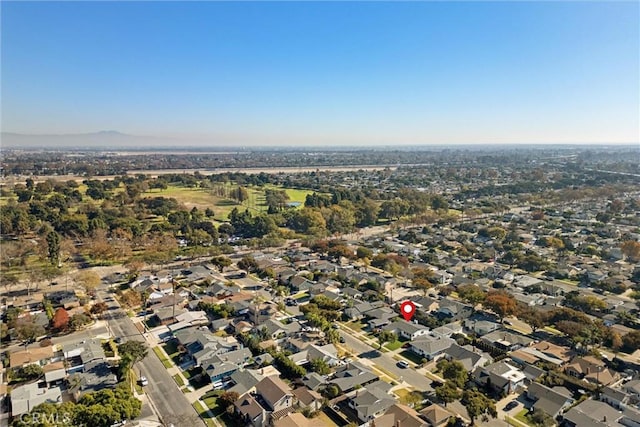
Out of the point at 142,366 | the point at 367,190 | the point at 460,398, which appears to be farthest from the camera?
the point at 367,190

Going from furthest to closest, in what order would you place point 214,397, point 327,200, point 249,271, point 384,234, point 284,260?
point 327,200 < point 384,234 < point 284,260 < point 249,271 < point 214,397

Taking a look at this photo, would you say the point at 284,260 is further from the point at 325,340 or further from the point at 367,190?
the point at 367,190

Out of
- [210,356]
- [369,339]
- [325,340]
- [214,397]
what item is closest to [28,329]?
[210,356]

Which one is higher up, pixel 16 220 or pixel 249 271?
pixel 16 220

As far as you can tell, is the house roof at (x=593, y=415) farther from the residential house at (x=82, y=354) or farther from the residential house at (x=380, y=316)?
the residential house at (x=82, y=354)

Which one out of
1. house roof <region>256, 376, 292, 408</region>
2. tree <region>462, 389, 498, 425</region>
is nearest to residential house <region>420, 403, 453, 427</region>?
tree <region>462, 389, 498, 425</region>

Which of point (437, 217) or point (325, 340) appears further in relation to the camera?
point (437, 217)

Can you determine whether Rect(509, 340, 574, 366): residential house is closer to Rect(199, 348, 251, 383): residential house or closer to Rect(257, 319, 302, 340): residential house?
Rect(257, 319, 302, 340): residential house
